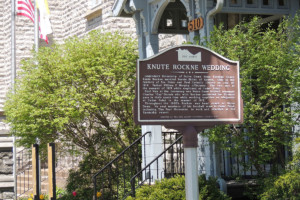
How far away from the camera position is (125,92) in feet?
40.3

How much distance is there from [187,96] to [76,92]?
6.74 metres

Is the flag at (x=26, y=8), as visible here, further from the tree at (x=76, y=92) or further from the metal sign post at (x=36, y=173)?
the metal sign post at (x=36, y=173)

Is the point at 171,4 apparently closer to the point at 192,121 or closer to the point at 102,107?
the point at 102,107

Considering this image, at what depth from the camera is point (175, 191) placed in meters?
8.83

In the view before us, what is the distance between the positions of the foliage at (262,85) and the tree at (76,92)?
12.2ft

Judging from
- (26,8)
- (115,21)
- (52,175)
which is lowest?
(52,175)

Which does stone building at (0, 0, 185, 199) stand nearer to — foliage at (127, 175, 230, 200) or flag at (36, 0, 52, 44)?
flag at (36, 0, 52, 44)

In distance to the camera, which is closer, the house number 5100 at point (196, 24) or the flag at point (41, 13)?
the house number 5100 at point (196, 24)

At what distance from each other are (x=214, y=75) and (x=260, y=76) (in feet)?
8.74

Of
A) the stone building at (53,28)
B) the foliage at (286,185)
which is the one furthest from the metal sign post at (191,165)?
the stone building at (53,28)

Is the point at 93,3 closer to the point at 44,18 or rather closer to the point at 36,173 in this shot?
the point at 44,18

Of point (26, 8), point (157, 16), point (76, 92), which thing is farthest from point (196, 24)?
point (26, 8)

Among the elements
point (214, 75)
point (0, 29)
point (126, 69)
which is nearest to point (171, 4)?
point (126, 69)

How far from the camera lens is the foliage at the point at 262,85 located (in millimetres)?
8531
